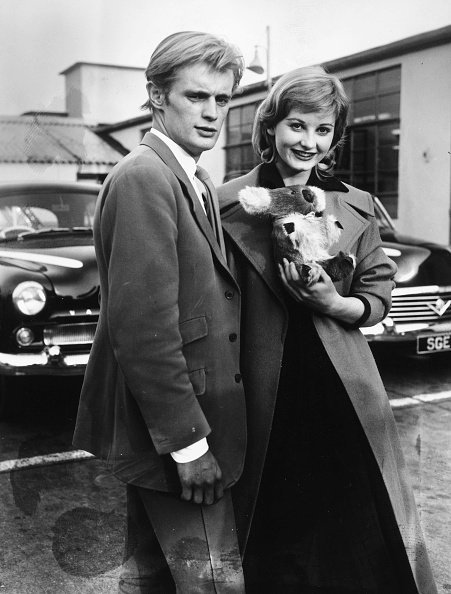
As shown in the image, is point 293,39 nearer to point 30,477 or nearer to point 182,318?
point 182,318

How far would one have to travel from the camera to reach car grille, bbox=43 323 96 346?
416cm

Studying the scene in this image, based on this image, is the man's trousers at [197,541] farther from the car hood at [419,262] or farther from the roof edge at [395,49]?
the roof edge at [395,49]

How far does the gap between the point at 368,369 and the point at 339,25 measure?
7.90 ft

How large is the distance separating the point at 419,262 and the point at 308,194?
383cm

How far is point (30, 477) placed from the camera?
136 inches

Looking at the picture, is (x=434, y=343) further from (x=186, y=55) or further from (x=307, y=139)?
(x=186, y=55)

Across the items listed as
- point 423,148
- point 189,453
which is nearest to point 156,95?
point 189,453

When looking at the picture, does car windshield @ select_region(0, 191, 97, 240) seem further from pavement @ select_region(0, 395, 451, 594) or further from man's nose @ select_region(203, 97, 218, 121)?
man's nose @ select_region(203, 97, 218, 121)

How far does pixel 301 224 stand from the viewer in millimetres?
1739

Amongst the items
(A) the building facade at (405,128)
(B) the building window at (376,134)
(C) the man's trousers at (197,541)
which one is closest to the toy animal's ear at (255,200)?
(C) the man's trousers at (197,541)

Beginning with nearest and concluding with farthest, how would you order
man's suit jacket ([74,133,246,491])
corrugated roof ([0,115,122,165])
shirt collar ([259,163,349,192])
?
man's suit jacket ([74,133,246,491]) < shirt collar ([259,163,349,192]) < corrugated roof ([0,115,122,165])

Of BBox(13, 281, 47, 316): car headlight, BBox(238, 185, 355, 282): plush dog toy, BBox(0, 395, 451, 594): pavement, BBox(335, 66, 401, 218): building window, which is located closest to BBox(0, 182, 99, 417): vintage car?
BBox(13, 281, 47, 316): car headlight

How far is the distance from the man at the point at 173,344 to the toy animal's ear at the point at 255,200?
97mm

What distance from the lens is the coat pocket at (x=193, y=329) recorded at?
5.05ft
